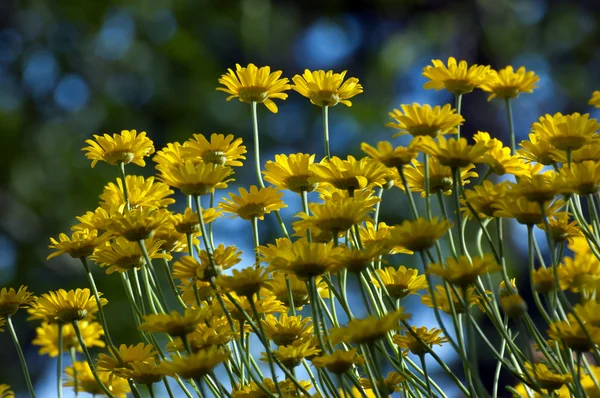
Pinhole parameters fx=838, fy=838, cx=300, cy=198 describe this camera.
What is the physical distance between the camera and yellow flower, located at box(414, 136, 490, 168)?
2.31ft

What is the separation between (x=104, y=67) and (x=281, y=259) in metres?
5.34

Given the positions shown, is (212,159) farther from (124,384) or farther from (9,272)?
(9,272)

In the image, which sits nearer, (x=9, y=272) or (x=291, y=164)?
(x=291, y=164)

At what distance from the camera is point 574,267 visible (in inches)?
33.5

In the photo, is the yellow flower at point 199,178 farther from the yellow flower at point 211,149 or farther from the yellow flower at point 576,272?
the yellow flower at point 576,272

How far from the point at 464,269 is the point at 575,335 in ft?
0.32

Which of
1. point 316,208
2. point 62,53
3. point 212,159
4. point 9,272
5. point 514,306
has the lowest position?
point 514,306

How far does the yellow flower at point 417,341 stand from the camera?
79 centimetres

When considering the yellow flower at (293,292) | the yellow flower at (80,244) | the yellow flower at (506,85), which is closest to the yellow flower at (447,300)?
the yellow flower at (293,292)

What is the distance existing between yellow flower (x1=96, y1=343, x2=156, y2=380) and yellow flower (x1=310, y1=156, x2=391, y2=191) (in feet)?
0.77

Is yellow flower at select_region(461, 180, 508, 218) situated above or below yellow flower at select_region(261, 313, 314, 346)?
above

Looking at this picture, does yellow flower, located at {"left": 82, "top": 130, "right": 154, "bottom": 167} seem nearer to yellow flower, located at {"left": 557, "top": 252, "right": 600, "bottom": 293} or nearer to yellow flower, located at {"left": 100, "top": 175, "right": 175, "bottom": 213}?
yellow flower, located at {"left": 100, "top": 175, "right": 175, "bottom": 213}

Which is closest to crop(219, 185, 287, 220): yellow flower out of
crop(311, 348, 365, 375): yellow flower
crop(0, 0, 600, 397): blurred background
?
crop(311, 348, 365, 375): yellow flower

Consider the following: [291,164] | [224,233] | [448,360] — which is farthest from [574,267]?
[224,233]
